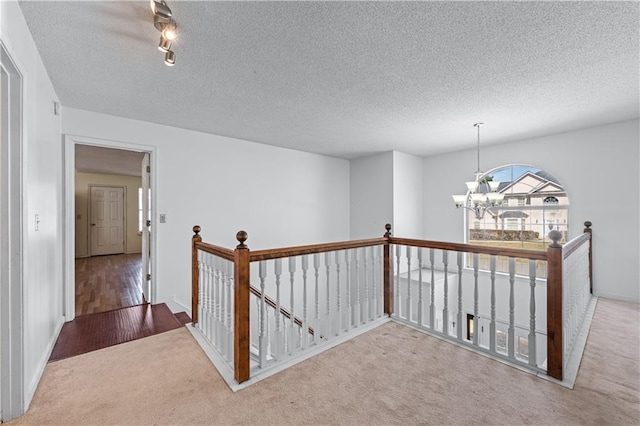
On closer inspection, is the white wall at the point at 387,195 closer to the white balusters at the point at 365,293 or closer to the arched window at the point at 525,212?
the arched window at the point at 525,212

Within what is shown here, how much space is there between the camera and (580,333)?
255cm

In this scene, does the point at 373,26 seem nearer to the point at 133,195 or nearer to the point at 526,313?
the point at 526,313

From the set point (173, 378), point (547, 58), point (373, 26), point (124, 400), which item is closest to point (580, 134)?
point (547, 58)

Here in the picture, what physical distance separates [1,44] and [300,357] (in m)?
2.50

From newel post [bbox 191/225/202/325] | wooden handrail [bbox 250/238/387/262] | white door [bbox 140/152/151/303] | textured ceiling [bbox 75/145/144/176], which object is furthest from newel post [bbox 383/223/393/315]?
textured ceiling [bbox 75/145/144/176]

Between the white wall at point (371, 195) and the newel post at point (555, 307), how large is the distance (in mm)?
3085

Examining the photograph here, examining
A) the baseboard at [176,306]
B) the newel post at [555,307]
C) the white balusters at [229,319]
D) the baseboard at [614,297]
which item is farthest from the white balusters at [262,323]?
the baseboard at [614,297]

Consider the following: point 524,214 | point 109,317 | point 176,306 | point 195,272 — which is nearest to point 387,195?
point 524,214

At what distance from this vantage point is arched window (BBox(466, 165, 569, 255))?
13.4 ft

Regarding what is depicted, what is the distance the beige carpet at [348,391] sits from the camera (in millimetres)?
1532

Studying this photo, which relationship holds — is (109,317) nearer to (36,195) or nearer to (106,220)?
(36,195)

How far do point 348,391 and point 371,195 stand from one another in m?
3.97

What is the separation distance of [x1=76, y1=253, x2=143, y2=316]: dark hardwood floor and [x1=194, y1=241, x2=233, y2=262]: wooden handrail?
1717mm

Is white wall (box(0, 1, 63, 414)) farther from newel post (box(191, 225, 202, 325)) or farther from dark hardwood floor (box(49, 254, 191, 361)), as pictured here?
newel post (box(191, 225, 202, 325))
